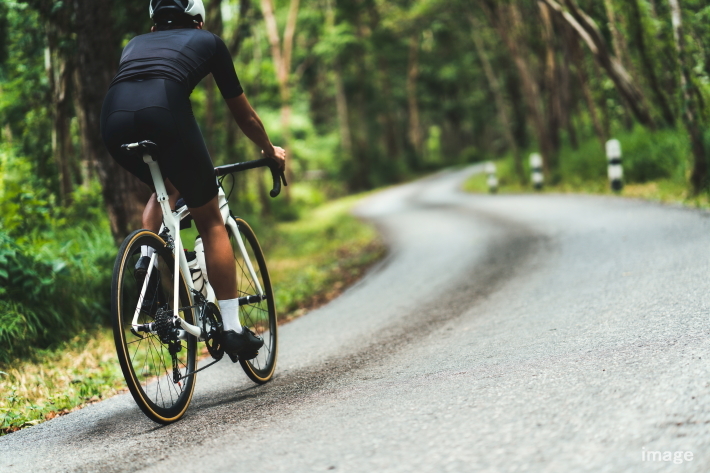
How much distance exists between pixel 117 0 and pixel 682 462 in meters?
7.21

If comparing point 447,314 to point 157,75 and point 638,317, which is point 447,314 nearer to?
point 638,317

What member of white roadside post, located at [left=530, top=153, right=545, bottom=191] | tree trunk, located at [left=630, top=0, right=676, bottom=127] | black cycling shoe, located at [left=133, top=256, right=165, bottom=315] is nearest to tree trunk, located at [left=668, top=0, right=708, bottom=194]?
tree trunk, located at [left=630, top=0, right=676, bottom=127]

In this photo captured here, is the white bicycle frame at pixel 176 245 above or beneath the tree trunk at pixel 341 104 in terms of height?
beneath

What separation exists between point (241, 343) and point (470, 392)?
1.29 meters

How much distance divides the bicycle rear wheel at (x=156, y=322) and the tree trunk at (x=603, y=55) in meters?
12.6

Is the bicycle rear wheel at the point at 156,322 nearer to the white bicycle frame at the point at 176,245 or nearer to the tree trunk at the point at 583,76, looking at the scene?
the white bicycle frame at the point at 176,245

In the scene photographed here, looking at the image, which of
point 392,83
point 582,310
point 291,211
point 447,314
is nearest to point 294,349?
point 447,314

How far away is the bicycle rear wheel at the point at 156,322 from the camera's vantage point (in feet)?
10.1

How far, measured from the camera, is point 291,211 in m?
25.3

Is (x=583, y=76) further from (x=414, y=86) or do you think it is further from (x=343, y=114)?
(x=414, y=86)

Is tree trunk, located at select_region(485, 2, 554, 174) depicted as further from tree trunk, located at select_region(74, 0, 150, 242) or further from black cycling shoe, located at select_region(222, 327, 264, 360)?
black cycling shoe, located at select_region(222, 327, 264, 360)

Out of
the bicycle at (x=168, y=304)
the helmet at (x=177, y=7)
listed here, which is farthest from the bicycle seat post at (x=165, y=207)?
the helmet at (x=177, y=7)

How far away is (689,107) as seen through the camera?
9.62 m

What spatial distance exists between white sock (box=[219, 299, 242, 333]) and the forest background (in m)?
2.67
